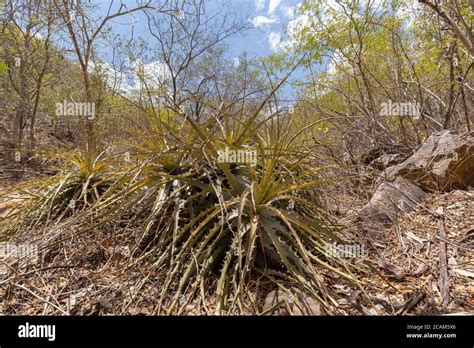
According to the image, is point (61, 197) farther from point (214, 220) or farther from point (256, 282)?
point (256, 282)

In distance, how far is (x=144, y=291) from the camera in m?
1.56

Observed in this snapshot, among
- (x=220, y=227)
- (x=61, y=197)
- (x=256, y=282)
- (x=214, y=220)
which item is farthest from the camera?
(x=61, y=197)

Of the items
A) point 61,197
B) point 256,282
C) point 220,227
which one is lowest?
point 256,282

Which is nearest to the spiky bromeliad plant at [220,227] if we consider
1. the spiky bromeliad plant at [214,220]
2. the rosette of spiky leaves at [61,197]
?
the spiky bromeliad plant at [214,220]

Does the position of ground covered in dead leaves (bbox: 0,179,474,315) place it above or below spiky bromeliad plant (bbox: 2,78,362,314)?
below

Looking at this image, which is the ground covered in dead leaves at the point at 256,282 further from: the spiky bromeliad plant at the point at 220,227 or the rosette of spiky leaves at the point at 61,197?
the rosette of spiky leaves at the point at 61,197

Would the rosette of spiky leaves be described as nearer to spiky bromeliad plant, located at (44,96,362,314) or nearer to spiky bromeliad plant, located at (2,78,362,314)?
spiky bromeliad plant, located at (2,78,362,314)

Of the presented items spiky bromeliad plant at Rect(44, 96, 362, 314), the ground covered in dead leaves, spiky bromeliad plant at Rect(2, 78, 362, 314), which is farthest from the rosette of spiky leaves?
spiky bromeliad plant at Rect(44, 96, 362, 314)

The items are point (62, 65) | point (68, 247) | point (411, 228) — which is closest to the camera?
point (68, 247)

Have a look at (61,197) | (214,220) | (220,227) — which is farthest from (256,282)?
(61,197)

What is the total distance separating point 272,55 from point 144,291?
6233mm

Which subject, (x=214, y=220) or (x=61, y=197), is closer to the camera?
(x=214, y=220)

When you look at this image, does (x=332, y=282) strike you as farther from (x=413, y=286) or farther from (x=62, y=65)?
(x=62, y=65)
